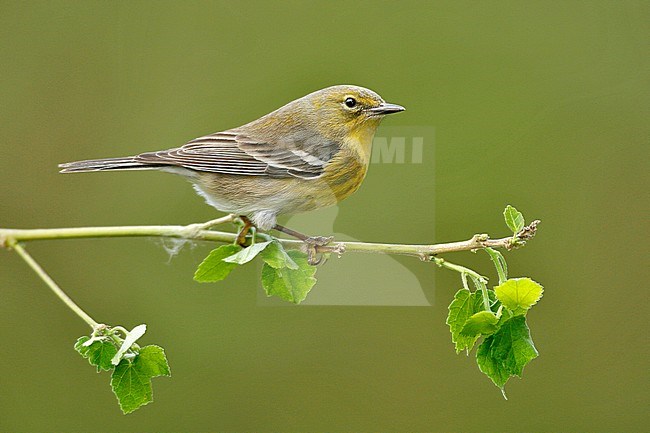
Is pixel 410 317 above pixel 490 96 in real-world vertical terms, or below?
below

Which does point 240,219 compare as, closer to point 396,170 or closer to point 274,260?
point 274,260

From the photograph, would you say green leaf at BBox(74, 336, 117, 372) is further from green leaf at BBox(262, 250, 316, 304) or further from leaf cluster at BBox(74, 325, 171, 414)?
green leaf at BBox(262, 250, 316, 304)

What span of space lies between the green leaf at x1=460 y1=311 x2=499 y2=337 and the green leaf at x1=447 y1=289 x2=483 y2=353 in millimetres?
43

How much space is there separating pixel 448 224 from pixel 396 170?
589 mm

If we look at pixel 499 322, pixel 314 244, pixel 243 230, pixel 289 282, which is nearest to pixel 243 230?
pixel 243 230

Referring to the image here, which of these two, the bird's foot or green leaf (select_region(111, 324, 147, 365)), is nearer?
green leaf (select_region(111, 324, 147, 365))

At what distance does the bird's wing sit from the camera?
2004 mm

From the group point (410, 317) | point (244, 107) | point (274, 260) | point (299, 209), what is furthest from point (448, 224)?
point (274, 260)

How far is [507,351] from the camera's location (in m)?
1.39

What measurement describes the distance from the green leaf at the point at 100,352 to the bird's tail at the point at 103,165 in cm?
40

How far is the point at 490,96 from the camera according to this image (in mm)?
4039

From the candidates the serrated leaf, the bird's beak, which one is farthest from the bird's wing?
the serrated leaf

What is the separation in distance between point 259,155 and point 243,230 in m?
0.33

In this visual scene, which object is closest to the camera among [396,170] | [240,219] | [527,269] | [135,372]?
[135,372]
